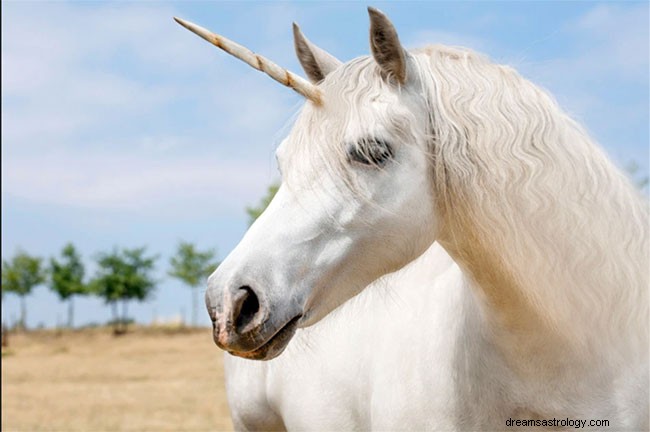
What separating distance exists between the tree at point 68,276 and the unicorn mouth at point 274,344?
49868 millimetres

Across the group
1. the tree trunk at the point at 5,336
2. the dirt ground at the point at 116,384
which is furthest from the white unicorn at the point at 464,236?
the tree trunk at the point at 5,336

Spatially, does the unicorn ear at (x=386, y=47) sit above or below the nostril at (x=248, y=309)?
above

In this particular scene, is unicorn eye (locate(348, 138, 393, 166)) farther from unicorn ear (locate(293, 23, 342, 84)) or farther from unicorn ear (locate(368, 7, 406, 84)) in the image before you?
unicorn ear (locate(293, 23, 342, 84))

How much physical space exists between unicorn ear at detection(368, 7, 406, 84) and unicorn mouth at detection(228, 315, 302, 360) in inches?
A: 31.7

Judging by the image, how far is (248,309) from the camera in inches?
79.4

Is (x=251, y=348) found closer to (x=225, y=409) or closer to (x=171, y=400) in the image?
(x=225, y=409)

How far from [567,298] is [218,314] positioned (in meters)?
1.14

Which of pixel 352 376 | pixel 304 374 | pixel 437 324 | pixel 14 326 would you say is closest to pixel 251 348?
pixel 437 324

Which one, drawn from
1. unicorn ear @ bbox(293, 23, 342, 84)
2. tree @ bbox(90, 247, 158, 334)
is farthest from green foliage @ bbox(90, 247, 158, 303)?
unicorn ear @ bbox(293, 23, 342, 84)

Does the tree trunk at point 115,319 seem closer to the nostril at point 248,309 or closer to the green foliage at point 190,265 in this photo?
the green foliage at point 190,265

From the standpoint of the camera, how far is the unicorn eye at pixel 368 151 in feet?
7.06

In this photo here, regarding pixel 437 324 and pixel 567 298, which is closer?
pixel 567 298

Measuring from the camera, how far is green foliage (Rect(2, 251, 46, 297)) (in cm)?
→ 4705

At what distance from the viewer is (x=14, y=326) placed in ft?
150
